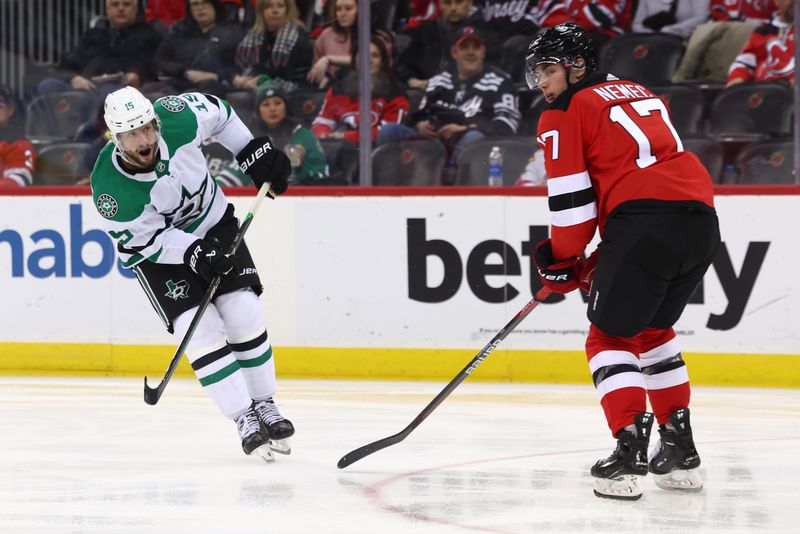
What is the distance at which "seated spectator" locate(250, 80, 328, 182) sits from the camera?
5949mm

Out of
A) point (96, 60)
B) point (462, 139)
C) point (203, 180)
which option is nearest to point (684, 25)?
point (462, 139)

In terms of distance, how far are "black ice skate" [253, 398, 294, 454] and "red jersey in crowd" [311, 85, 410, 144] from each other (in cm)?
236

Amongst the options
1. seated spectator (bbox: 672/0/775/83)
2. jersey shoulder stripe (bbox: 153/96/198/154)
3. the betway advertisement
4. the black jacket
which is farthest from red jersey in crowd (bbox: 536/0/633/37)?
jersey shoulder stripe (bbox: 153/96/198/154)

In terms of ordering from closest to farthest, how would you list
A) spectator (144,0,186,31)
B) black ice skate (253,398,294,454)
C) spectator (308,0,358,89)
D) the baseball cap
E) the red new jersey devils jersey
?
the red new jersey devils jersey → black ice skate (253,398,294,454) → spectator (308,0,358,89) → the baseball cap → spectator (144,0,186,31)

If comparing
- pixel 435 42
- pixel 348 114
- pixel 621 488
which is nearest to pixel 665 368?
pixel 621 488

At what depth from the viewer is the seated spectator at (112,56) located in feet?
21.5

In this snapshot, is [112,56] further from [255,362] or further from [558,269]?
[558,269]

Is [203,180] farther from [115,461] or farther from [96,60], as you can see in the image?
[96,60]

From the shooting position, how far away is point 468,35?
20.9ft

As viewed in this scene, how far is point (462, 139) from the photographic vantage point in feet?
19.7

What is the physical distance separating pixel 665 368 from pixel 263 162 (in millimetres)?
1360

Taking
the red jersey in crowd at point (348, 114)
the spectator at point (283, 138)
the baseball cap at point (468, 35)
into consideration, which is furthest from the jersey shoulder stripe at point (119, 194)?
the baseball cap at point (468, 35)

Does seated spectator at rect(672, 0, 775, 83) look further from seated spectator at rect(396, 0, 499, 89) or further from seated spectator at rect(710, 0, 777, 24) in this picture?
seated spectator at rect(396, 0, 499, 89)

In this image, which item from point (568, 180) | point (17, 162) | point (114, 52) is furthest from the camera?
point (114, 52)
